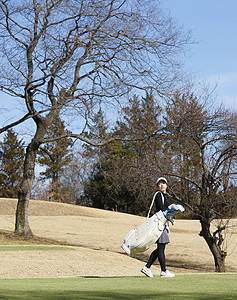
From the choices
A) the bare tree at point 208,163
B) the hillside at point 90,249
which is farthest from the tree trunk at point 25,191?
the bare tree at point 208,163

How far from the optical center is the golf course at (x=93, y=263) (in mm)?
6926

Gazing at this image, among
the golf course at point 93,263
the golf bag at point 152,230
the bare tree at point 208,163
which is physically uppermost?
the bare tree at point 208,163

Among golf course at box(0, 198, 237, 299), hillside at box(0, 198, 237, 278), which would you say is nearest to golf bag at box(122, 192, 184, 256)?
golf course at box(0, 198, 237, 299)

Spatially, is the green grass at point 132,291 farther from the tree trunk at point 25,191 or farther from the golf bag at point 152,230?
the tree trunk at point 25,191

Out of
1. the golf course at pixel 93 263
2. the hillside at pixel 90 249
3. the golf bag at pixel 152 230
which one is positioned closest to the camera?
the golf course at pixel 93 263

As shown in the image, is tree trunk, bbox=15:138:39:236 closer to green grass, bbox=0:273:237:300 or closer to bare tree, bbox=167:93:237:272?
bare tree, bbox=167:93:237:272

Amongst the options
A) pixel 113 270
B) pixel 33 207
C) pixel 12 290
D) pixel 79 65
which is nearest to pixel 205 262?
pixel 113 270

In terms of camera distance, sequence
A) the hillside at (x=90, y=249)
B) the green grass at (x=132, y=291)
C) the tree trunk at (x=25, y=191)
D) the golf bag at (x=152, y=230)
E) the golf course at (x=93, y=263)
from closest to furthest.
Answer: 1. the green grass at (x=132, y=291)
2. the golf course at (x=93, y=263)
3. the golf bag at (x=152, y=230)
4. the hillside at (x=90, y=249)
5. the tree trunk at (x=25, y=191)

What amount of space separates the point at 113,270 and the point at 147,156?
3970 mm

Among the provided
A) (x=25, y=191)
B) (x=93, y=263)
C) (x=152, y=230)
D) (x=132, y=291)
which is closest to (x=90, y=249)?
(x=93, y=263)

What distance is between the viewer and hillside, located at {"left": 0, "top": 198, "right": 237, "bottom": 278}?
15.1 m

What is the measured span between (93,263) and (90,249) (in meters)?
3.11

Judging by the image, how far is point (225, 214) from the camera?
16.0m

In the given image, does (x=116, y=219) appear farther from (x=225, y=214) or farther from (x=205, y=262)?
(x=225, y=214)
